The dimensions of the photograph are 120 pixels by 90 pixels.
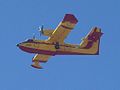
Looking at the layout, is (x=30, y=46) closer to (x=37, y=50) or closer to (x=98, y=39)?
(x=37, y=50)

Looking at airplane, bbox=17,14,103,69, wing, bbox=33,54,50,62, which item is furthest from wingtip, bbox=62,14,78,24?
wing, bbox=33,54,50,62

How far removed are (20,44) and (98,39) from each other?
10936 millimetres

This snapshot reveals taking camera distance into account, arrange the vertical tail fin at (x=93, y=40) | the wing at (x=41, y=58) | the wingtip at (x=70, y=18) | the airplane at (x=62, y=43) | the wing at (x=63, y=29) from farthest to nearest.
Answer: the wing at (x=41, y=58)
the vertical tail fin at (x=93, y=40)
the airplane at (x=62, y=43)
the wing at (x=63, y=29)
the wingtip at (x=70, y=18)

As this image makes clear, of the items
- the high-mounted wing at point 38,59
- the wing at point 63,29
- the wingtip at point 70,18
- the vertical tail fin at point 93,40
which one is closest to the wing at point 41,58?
the high-mounted wing at point 38,59

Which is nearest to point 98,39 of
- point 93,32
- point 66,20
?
point 93,32

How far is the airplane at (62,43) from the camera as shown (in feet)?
326

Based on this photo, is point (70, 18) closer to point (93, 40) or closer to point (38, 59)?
point (93, 40)

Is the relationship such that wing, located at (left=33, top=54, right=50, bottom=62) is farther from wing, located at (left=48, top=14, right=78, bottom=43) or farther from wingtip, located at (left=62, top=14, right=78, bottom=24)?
wingtip, located at (left=62, top=14, right=78, bottom=24)

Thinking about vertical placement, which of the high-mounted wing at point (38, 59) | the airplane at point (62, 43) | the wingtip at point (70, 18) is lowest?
the high-mounted wing at point (38, 59)

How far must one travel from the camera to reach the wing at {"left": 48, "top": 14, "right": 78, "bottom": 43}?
98.1m

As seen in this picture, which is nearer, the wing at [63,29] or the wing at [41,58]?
the wing at [63,29]

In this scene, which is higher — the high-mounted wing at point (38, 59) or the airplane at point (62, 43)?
the airplane at point (62, 43)

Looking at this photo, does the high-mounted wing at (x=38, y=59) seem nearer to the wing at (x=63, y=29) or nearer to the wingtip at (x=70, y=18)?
the wing at (x=63, y=29)

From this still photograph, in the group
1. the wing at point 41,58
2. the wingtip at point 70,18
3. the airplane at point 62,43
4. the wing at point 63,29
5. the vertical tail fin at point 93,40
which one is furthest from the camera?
the wing at point 41,58
